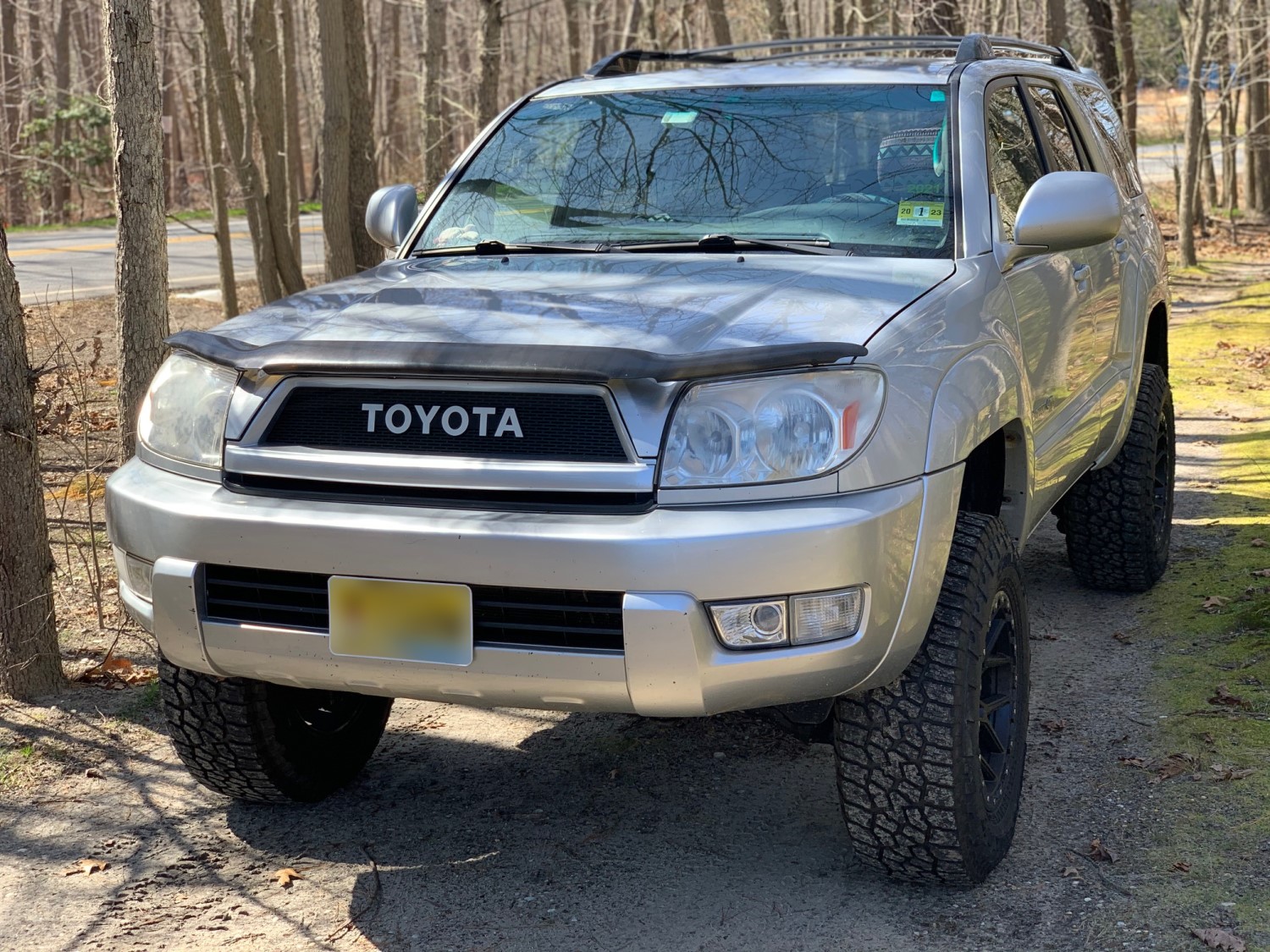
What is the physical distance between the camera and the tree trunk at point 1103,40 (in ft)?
58.1

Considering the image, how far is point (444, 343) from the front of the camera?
109 inches

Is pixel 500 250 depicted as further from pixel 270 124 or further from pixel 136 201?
pixel 270 124

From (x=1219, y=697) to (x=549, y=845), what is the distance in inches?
88.5

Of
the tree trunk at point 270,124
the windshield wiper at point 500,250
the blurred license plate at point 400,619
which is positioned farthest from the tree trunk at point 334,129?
the blurred license plate at point 400,619

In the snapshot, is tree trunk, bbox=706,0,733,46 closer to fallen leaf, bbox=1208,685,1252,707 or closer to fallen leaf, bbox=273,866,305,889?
fallen leaf, bbox=1208,685,1252,707

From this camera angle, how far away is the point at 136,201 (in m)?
4.80

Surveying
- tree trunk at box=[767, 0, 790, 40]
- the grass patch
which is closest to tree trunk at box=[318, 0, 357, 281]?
the grass patch

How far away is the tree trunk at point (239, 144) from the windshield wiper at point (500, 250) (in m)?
7.68

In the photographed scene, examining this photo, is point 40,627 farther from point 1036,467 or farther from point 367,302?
point 1036,467

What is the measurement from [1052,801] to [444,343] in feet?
6.86

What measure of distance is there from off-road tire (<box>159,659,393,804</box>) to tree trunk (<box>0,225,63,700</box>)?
1.20 m

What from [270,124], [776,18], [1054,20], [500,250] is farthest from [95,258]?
[500,250]

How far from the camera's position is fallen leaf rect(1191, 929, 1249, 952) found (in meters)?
2.84

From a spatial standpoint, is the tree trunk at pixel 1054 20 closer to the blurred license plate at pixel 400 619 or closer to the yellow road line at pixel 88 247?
the yellow road line at pixel 88 247
